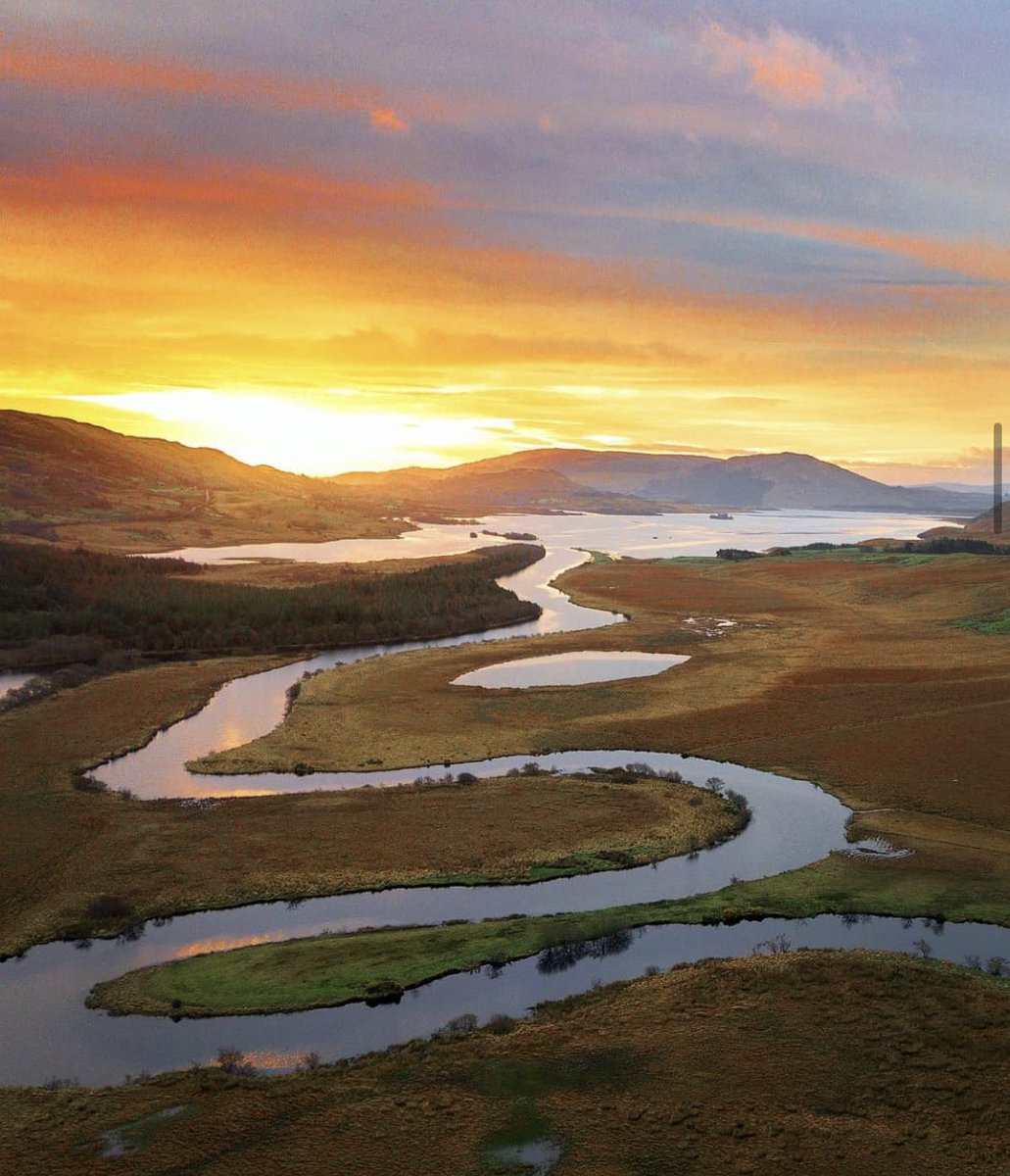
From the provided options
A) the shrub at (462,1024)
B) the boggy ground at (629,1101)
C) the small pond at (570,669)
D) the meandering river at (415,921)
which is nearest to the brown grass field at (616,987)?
the boggy ground at (629,1101)

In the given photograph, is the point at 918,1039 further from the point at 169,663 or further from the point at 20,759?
the point at 169,663

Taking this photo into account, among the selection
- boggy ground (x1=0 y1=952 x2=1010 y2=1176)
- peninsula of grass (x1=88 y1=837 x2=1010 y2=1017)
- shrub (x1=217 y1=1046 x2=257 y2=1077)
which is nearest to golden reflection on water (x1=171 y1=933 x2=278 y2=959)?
peninsula of grass (x1=88 y1=837 x2=1010 y2=1017)

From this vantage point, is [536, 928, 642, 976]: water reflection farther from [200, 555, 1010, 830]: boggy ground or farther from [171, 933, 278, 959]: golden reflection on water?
[200, 555, 1010, 830]: boggy ground

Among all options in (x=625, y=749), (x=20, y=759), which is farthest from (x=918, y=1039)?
(x=20, y=759)

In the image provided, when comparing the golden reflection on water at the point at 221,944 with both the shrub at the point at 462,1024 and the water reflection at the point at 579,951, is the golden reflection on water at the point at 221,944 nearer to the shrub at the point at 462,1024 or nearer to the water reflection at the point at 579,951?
the shrub at the point at 462,1024

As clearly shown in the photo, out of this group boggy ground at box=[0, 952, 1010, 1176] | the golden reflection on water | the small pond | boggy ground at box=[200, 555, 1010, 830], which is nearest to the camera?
boggy ground at box=[0, 952, 1010, 1176]
